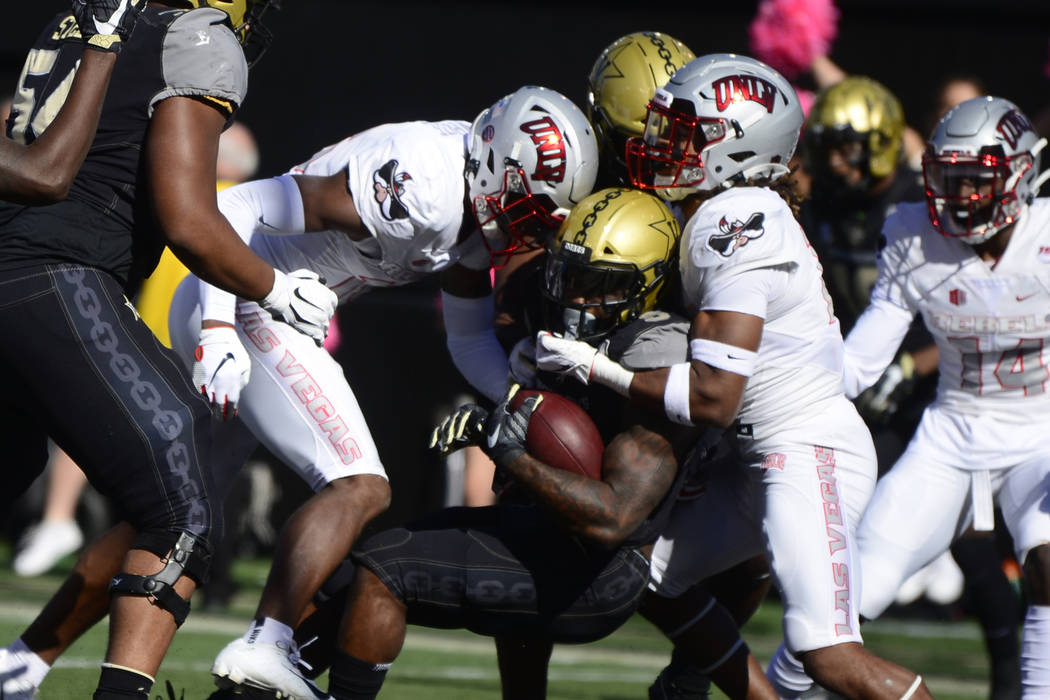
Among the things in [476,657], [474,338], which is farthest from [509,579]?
[476,657]

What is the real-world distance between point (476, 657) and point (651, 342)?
109 inches

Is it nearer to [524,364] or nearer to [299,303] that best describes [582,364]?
[524,364]

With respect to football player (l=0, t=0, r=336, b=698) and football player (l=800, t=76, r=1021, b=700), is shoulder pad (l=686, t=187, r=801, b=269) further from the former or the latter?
football player (l=800, t=76, r=1021, b=700)

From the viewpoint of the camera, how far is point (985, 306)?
429 cm

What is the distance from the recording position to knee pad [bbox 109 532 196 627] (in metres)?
3.01

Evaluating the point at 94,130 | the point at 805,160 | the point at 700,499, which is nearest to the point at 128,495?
the point at 94,130

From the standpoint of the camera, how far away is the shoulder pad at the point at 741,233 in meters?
3.42

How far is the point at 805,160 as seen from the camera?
6.28 metres

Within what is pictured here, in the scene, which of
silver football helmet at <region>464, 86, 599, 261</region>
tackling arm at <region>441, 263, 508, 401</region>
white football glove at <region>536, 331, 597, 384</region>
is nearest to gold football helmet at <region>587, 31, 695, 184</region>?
silver football helmet at <region>464, 86, 599, 261</region>

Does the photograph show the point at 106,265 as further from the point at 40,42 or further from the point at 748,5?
the point at 748,5

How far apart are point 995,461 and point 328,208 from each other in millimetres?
2158

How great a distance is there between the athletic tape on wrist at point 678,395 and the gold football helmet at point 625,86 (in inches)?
36.3

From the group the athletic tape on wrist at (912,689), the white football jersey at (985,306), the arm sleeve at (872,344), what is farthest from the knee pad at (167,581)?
the white football jersey at (985,306)

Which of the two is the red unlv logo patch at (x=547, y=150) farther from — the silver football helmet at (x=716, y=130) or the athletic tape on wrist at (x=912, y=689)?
the athletic tape on wrist at (x=912, y=689)
